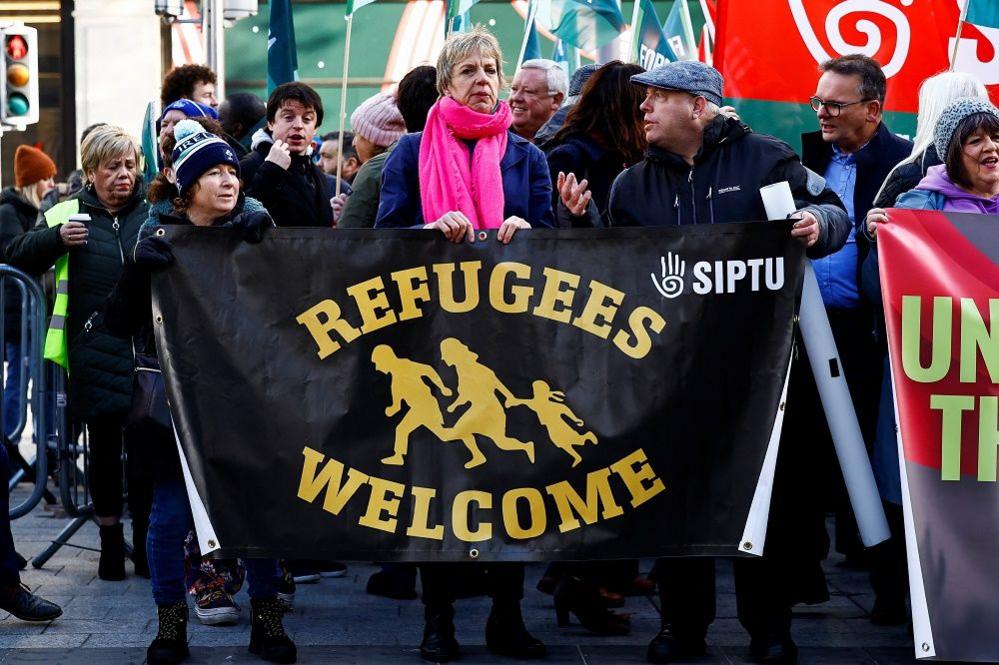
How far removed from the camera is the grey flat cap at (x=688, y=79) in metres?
5.53

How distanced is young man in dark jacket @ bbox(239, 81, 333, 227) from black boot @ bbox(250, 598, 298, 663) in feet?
6.48

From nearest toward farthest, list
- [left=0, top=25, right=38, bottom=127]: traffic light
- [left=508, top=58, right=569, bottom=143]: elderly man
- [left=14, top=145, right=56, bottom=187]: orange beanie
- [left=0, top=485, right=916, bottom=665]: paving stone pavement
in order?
[left=0, top=485, right=916, bottom=665]: paving stone pavement < [left=508, top=58, right=569, bottom=143]: elderly man < [left=14, top=145, right=56, bottom=187]: orange beanie < [left=0, top=25, right=38, bottom=127]: traffic light

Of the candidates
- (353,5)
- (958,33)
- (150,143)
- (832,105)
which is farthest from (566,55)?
A: (832,105)

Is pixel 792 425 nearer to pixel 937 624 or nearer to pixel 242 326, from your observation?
pixel 937 624

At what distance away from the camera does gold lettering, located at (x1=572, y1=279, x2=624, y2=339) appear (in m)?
5.26

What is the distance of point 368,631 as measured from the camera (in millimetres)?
6000

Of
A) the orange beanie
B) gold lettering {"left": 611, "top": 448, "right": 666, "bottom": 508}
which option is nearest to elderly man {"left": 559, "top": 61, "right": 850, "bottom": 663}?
gold lettering {"left": 611, "top": 448, "right": 666, "bottom": 508}

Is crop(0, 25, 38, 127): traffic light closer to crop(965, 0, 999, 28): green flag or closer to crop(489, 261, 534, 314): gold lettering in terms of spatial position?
crop(965, 0, 999, 28): green flag

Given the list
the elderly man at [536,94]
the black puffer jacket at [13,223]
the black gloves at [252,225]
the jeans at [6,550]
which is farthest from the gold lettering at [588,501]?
the black puffer jacket at [13,223]

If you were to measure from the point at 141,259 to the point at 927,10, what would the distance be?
157 inches

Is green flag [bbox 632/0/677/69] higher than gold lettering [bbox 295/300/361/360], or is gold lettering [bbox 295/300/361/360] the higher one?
green flag [bbox 632/0/677/69]

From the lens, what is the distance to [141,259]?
5.32 m

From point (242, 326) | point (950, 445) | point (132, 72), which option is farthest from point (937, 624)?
point (132, 72)

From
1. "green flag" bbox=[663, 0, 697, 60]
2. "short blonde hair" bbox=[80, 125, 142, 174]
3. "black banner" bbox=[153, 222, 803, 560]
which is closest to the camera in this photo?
"black banner" bbox=[153, 222, 803, 560]
